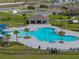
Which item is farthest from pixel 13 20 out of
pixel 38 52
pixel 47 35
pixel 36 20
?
pixel 38 52

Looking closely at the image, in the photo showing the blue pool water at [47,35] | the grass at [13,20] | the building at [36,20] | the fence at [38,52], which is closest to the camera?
the fence at [38,52]

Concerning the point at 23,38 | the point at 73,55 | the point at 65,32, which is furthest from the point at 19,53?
the point at 65,32

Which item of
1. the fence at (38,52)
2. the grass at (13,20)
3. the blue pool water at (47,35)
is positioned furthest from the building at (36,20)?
Result: the fence at (38,52)

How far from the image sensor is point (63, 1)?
90.2ft

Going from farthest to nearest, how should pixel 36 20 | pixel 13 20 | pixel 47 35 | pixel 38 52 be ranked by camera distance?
pixel 13 20, pixel 36 20, pixel 47 35, pixel 38 52

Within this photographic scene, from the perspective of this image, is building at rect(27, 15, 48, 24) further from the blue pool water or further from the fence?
the fence

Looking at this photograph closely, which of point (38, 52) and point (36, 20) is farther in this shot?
point (36, 20)

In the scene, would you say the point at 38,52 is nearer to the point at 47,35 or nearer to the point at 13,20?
the point at 47,35

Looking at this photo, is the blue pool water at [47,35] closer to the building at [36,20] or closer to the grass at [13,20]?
the building at [36,20]

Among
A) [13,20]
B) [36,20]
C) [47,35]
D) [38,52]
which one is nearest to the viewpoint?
[38,52]

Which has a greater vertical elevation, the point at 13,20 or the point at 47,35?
the point at 13,20

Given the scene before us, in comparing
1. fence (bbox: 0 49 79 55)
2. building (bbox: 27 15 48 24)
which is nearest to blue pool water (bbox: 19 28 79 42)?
building (bbox: 27 15 48 24)

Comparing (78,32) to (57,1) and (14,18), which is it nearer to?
(14,18)

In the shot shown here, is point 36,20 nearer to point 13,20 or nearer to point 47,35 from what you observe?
point 13,20
